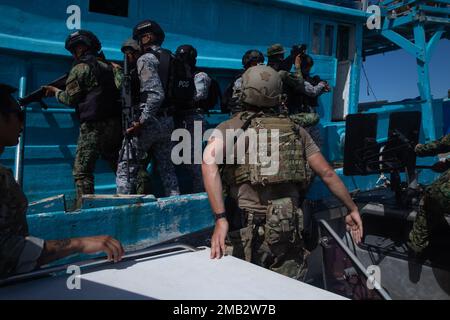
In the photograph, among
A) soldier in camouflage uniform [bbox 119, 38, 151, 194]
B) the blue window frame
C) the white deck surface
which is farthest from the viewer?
the blue window frame

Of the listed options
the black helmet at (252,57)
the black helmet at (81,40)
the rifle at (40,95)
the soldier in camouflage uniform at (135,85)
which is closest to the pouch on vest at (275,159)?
the soldier in camouflage uniform at (135,85)

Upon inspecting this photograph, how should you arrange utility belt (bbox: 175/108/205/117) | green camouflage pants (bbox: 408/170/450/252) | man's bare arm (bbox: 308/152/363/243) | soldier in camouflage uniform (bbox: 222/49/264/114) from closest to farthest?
man's bare arm (bbox: 308/152/363/243)
green camouflage pants (bbox: 408/170/450/252)
utility belt (bbox: 175/108/205/117)
soldier in camouflage uniform (bbox: 222/49/264/114)

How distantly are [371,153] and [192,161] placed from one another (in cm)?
185

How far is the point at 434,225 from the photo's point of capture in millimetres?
2859

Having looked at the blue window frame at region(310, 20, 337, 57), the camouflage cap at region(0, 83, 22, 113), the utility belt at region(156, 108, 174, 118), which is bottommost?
the camouflage cap at region(0, 83, 22, 113)

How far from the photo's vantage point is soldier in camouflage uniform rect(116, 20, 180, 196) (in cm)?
335

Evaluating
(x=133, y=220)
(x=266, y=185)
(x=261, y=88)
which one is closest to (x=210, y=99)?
(x=133, y=220)

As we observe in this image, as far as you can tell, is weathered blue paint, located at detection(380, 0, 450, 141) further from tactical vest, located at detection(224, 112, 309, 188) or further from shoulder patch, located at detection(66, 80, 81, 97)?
shoulder patch, located at detection(66, 80, 81, 97)

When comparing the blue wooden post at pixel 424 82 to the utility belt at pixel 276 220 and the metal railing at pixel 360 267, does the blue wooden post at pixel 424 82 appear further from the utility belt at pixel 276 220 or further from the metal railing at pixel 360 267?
the utility belt at pixel 276 220

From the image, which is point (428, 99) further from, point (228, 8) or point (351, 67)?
point (228, 8)

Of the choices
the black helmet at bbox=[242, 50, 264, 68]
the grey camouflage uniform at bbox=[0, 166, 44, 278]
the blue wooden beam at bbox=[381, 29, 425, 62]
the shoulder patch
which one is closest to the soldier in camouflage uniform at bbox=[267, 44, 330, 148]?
the black helmet at bbox=[242, 50, 264, 68]

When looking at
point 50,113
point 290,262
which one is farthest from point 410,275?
point 50,113

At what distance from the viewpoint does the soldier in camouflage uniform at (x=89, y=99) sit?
10.8 feet

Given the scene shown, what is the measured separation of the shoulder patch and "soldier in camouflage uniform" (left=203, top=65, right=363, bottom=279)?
5.46 feet
